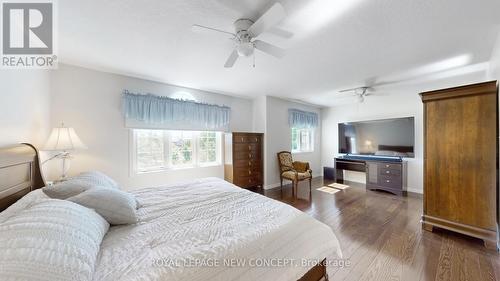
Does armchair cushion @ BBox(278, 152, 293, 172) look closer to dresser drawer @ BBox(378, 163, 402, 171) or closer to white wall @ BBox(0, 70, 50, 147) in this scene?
dresser drawer @ BBox(378, 163, 402, 171)

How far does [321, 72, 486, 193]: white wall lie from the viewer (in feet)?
12.2

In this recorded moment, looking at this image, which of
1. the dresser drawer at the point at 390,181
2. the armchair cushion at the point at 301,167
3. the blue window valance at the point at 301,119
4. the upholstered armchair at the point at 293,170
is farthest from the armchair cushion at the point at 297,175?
the dresser drawer at the point at 390,181

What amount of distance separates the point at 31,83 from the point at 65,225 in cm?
207

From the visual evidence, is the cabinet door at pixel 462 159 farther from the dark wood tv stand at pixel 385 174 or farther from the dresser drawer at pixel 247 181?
the dresser drawer at pixel 247 181

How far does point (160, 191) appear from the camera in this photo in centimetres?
209

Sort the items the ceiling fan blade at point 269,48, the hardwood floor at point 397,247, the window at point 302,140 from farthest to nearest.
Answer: the window at point 302,140
the ceiling fan blade at point 269,48
the hardwood floor at point 397,247

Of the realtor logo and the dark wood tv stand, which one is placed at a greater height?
the realtor logo

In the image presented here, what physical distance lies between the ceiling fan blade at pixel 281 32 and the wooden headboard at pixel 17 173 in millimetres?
2246

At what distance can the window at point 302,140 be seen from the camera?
5.62 meters

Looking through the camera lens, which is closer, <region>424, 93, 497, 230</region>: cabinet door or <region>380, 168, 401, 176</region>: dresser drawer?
<region>424, 93, 497, 230</region>: cabinet door

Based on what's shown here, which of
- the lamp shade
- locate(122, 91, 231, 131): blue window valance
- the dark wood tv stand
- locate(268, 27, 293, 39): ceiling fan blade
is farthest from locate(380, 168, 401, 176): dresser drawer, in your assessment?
the lamp shade

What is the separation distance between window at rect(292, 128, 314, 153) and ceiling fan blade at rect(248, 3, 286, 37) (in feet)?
13.6

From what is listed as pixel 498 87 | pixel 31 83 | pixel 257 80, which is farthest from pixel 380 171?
pixel 31 83

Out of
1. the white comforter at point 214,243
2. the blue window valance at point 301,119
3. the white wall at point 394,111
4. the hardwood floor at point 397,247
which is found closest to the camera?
the white comforter at point 214,243
